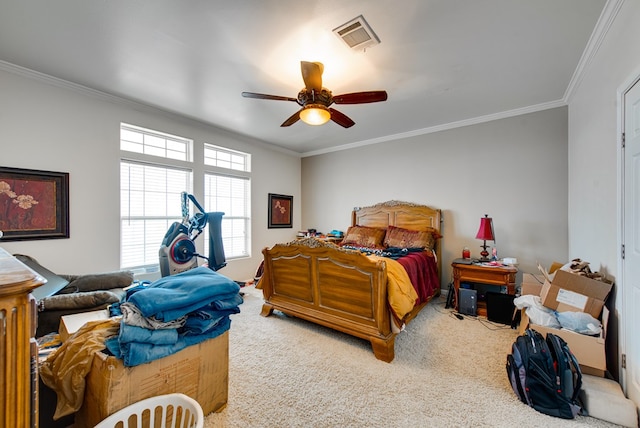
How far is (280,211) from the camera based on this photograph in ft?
18.4

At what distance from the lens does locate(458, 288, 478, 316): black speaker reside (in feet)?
10.9

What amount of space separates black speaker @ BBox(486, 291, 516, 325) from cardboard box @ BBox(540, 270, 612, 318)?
0.85m

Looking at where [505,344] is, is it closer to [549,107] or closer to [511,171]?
[511,171]

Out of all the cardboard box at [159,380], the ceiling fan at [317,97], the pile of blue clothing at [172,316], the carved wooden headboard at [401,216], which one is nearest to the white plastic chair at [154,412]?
the cardboard box at [159,380]

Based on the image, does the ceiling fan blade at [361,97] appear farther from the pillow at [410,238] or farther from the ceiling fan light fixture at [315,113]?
the pillow at [410,238]

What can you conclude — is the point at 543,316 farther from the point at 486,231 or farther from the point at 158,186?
the point at 158,186

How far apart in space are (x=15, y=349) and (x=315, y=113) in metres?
2.36

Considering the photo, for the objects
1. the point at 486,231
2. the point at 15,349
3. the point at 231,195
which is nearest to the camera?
the point at 15,349

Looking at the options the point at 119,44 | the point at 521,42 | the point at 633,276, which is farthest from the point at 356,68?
the point at 633,276

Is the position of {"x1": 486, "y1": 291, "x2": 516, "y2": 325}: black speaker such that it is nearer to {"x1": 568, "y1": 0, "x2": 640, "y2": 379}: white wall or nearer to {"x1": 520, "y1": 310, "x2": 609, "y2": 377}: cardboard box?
{"x1": 568, "y1": 0, "x2": 640, "y2": 379}: white wall

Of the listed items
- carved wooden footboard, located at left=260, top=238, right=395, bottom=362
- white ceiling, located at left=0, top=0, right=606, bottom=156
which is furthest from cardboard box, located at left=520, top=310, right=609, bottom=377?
white ceiling, located at left=0, top=0, right=606, bottom=156

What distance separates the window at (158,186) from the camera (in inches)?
139

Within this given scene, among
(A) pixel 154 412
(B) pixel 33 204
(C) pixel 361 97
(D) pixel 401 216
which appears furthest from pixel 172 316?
(D) pixel 401 216

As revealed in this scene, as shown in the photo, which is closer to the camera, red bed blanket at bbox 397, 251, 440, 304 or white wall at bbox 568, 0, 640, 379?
white wall at bbox 568, 0, 640, 379
